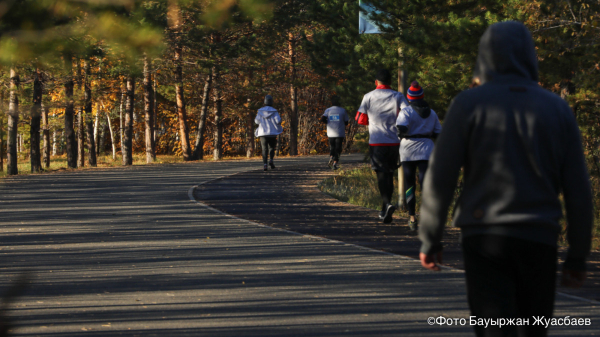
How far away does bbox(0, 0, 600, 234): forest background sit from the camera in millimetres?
3121

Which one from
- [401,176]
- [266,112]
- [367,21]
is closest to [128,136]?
[266,112]

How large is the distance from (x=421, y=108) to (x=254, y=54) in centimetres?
2301

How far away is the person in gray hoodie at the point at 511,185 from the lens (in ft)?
10.4

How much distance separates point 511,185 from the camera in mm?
3193

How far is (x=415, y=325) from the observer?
537 centimetres

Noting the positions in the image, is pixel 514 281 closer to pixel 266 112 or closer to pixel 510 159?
pixel 510 159

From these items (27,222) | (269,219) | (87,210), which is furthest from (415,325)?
(87,210)

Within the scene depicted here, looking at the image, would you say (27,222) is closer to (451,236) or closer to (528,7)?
(451,236)

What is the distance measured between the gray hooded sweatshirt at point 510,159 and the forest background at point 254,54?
1.00 m

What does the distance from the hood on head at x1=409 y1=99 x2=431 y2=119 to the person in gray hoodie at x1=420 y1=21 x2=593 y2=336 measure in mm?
6437

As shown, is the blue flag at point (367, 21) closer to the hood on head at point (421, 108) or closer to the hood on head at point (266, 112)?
the hood on head at point (421, 108)

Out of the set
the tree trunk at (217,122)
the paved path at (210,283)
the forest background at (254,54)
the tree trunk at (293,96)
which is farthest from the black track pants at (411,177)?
the tree trunk at (293,96)

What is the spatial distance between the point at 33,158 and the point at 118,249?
1992cm

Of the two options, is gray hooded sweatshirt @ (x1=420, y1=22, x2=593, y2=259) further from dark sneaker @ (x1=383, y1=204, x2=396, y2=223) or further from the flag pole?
the flag pole
